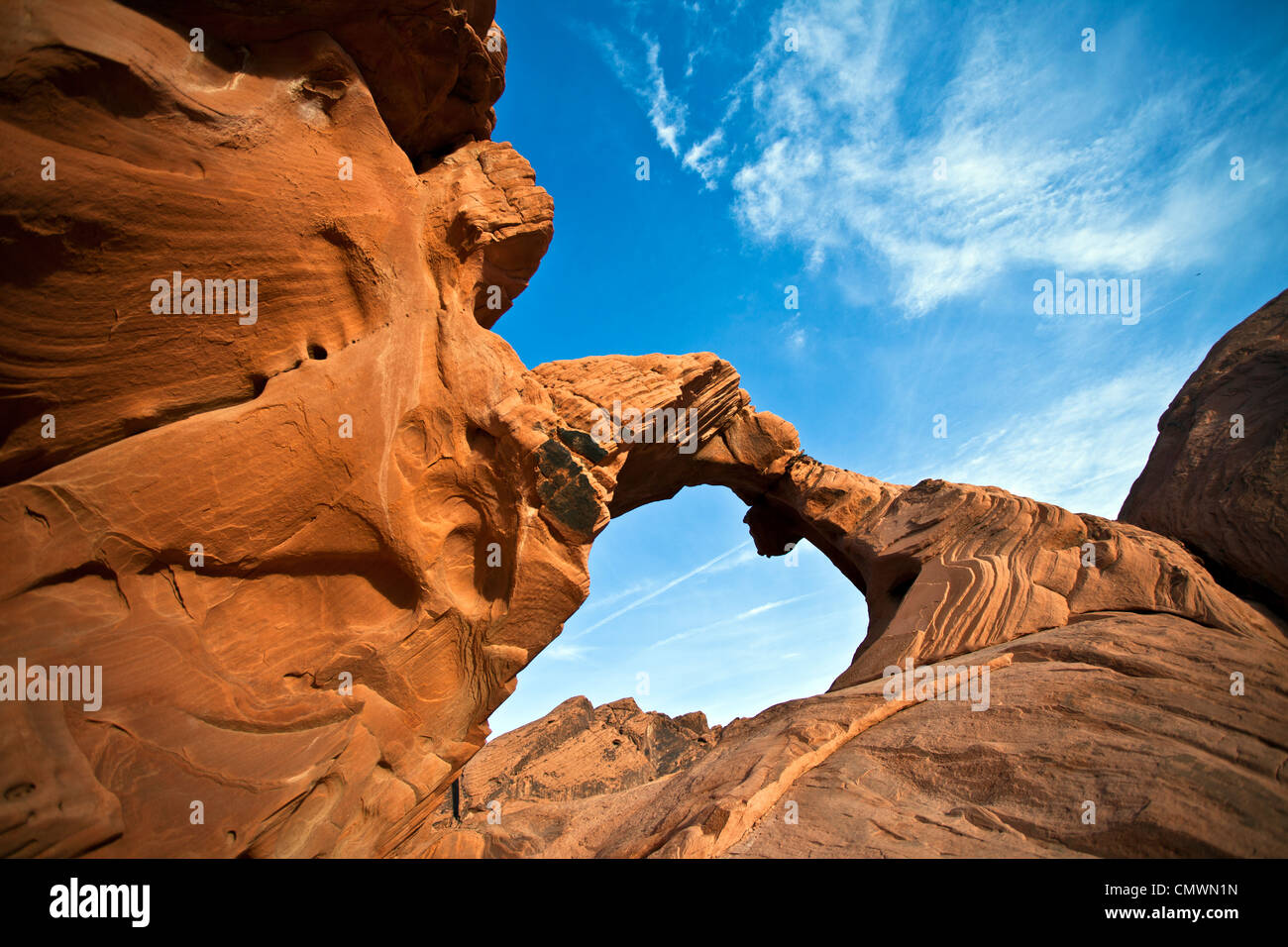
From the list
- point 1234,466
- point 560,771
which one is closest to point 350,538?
point 560,771

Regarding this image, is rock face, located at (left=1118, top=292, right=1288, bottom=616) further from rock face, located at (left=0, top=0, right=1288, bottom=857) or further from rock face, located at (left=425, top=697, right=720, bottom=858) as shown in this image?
rock face, located at (left=425, top=697, right=720, bottom=858)

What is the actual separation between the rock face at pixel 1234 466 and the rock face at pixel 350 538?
23cm

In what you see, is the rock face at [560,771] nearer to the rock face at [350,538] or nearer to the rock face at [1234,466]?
the rock face at [350,538]

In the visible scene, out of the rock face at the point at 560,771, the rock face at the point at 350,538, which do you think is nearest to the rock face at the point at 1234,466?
the rock face at the point at 350,538

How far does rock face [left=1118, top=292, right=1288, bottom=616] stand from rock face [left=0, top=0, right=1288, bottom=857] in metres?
0.23

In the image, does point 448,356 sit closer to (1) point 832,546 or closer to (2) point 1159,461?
(1) point 832,546

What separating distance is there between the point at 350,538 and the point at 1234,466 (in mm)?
14211

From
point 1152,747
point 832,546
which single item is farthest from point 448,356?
point 832,546

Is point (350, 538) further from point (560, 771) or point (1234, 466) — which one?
point (1234, 466)

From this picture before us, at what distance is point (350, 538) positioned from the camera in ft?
23.0

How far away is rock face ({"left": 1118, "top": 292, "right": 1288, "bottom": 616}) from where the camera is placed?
32.7 ft

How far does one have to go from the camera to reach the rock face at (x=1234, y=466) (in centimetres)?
996

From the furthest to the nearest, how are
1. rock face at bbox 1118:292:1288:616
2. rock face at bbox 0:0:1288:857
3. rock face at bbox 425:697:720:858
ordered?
rock face at bbox 425:697:720:858
rock face at bbox 1118:292:1288:616
rock face at bbox 0:0:1288:857

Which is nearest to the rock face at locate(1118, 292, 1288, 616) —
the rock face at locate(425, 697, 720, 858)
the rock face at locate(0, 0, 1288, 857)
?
the rock face at locate(0, 0, 1288, 857)
